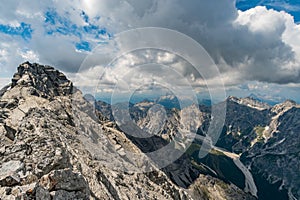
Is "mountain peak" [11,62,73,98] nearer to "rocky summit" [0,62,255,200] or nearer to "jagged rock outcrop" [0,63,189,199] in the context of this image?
"rocky summit" [0,62,255,200]

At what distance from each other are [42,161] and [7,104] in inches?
2676

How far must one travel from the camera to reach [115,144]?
82062 millimetres

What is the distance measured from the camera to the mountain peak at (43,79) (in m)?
115

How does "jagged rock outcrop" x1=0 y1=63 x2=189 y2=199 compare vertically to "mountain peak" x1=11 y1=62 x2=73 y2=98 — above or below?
below

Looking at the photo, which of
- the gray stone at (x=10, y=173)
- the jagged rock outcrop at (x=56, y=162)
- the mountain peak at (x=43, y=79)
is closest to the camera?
the gray stone at (x=10, y=173)

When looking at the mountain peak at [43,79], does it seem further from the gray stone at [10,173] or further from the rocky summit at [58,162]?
the gray stone at [10,173]

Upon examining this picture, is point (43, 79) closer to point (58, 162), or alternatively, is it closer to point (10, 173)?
point (58, 162)

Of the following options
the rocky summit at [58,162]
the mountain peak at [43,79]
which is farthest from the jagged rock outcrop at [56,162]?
the mountain peak at [43,79]

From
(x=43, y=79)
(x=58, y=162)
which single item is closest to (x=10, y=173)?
(x=58, y=162)

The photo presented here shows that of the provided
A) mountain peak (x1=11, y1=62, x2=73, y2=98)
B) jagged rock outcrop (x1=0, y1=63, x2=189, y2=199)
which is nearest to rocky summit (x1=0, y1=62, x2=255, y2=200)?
jagged rock outcrop (x1=0, y1=63, x2=189, y2=199)

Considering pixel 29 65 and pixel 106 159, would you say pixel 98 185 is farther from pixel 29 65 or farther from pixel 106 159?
pixel 29 65

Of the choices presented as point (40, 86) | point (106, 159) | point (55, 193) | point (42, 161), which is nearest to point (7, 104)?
point (40, 86)

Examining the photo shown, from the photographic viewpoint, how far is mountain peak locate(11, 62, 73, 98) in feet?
379

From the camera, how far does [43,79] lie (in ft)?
424
